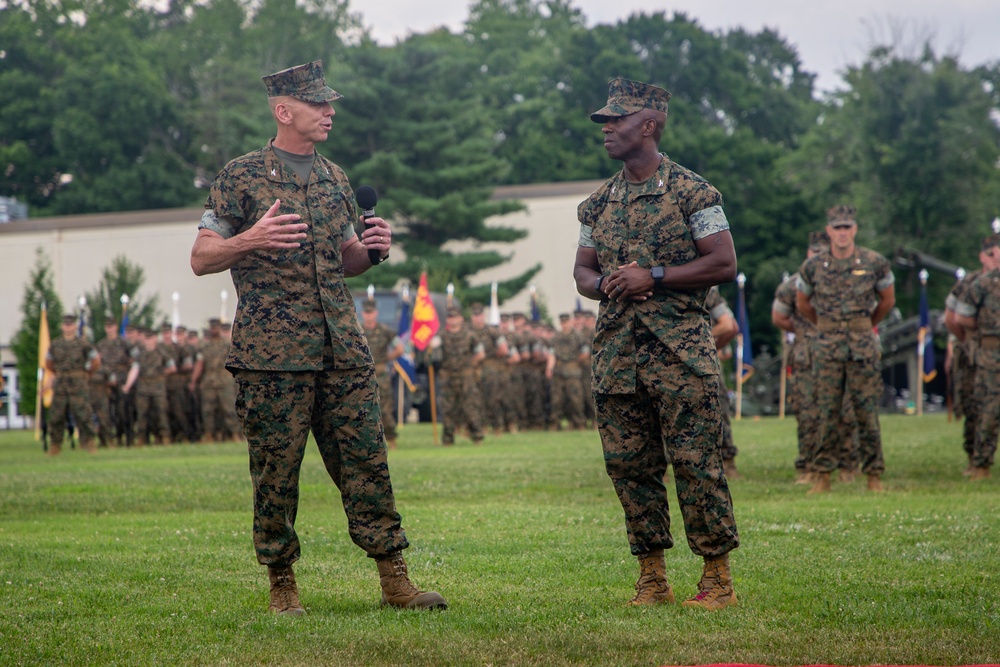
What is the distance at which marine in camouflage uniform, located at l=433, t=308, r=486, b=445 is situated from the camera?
76.8ft

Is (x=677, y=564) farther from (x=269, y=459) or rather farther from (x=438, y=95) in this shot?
(x=438, y=95)

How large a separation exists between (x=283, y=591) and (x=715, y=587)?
206 centimetres

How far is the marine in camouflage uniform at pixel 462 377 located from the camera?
23.4m

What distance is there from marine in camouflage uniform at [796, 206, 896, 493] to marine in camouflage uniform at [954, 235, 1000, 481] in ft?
5.33

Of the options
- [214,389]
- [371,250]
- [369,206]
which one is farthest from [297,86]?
[214,389]

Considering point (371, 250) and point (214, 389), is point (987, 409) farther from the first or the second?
point (214, 389)

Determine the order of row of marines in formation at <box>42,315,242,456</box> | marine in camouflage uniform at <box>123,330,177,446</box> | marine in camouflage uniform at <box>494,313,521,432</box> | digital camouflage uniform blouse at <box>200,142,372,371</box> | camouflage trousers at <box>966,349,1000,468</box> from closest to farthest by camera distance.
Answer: digital camouflage uniform blouse at <box>200,142,372,371</box> → camouflage trousers at <box>966,349,1000,468</box> → row of marines in formation at <box>42,315,242,456</box> → marine in camouflage uniform at <box>123,330,177,446</box> → marine in camouflage uniform at <box>494,313,521,432</box>

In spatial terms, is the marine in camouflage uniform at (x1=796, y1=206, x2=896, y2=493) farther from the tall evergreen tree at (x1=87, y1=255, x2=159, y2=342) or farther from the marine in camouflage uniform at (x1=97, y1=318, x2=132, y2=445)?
the tall evergreen tree at (x1=87, y1=255, x2=159, y2=342)

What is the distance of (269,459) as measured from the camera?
6.48 metres

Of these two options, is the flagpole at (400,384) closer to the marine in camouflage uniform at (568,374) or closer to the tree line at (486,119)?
the marine in camouflage uniform at (568,374)

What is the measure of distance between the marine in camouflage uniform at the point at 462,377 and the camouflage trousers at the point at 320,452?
16779mm

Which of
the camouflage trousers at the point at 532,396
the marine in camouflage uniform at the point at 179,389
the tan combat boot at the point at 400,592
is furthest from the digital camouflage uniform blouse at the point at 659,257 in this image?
the camouflage trousers at the point at 532,396

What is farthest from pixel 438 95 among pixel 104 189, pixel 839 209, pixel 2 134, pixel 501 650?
pixel 501 650

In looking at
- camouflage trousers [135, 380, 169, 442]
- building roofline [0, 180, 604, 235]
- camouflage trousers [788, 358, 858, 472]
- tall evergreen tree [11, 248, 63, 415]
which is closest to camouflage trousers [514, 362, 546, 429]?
camouflage trousers [135, 380, 169, 442]
